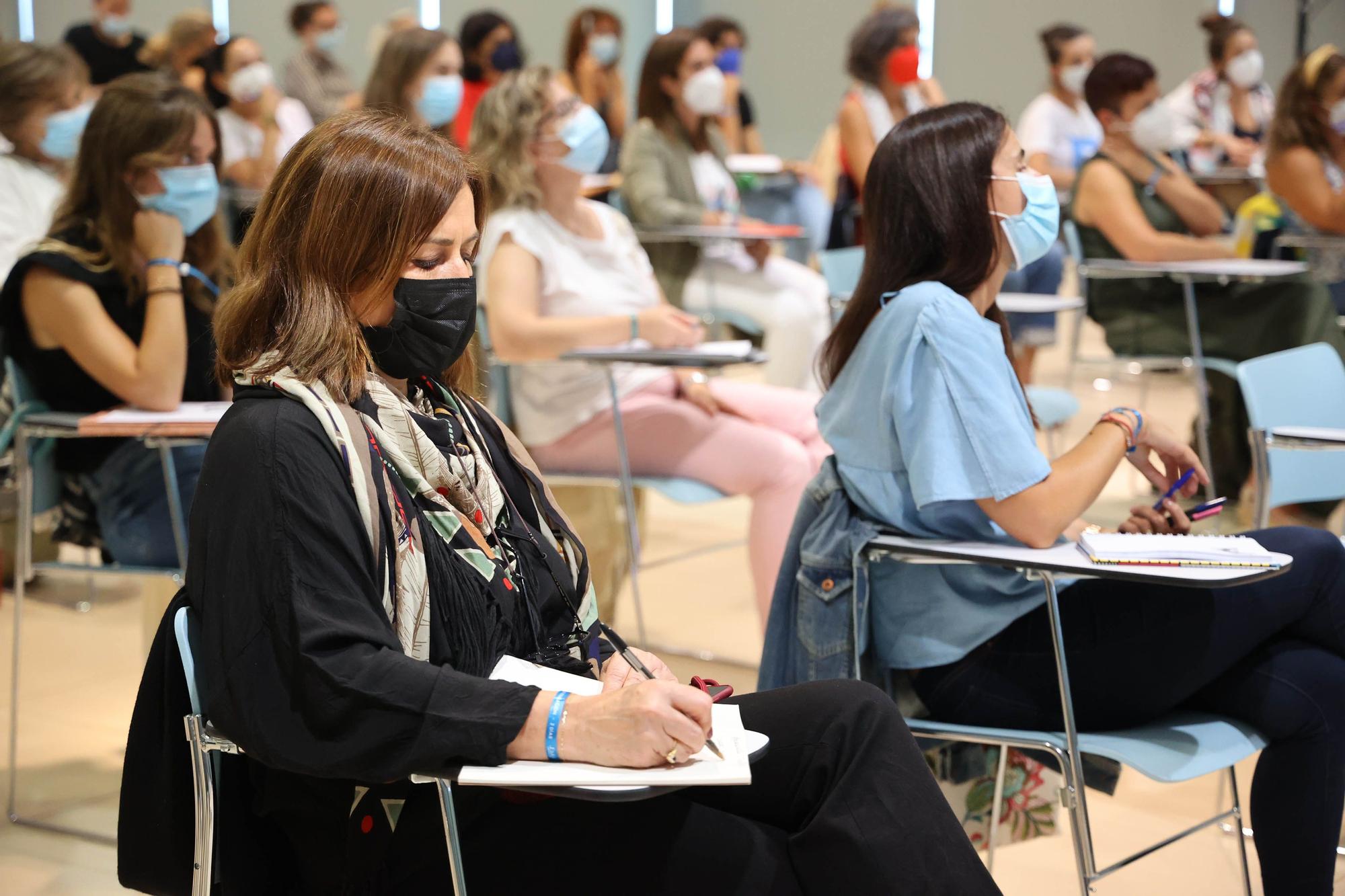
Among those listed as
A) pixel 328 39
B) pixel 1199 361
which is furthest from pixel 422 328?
pixel 328 39

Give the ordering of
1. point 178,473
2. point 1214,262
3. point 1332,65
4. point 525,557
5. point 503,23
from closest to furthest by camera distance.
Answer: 1. point 525,557
2. point 178,473
3. point 1214,262
4. point 1332,65
5. point 503,23

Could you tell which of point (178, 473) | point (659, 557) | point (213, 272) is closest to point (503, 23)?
point (659, 557)

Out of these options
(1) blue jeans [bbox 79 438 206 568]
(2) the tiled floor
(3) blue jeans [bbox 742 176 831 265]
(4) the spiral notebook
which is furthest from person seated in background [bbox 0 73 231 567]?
(3) blue jeans [bbox 742 176 831 265]

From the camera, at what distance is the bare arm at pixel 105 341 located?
2680 mm

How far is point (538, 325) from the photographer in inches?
128

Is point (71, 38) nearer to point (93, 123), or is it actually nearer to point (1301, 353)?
point (93, 123)

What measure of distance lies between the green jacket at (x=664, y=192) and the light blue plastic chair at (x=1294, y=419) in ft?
8.12

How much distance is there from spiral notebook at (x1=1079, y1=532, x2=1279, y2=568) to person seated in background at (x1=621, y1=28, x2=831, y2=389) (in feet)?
9.70

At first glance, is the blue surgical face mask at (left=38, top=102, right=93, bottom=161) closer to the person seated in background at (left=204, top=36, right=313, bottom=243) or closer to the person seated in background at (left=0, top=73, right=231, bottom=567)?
the person seated in background at (left=0, top=73, right=231, bottom=567)

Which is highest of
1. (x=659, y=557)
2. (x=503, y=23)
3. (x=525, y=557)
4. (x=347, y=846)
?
(x=503, y=23)

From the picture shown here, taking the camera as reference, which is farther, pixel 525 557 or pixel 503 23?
pixel 503 23

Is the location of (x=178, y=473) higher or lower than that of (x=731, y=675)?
higher

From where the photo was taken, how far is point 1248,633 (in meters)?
1.97

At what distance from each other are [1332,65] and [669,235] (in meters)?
2.20
